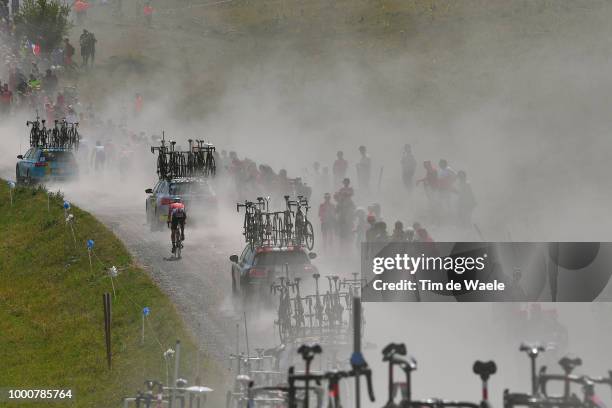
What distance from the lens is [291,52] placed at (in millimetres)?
73000

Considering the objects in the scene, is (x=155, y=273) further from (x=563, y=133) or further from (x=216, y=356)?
(x=563, y=133)

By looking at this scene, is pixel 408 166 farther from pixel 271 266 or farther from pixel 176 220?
pixel 271 266

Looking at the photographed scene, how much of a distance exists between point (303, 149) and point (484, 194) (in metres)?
16.8

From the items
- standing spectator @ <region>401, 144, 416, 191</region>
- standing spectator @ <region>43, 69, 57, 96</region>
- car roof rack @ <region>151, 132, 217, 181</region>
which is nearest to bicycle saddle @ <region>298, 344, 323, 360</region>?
car roof rack @ <region>151, 132, 217, 181</region>

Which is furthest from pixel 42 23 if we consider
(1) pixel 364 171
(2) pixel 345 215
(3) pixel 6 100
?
(2) pixel 345 215

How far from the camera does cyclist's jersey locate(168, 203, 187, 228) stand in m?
28.8

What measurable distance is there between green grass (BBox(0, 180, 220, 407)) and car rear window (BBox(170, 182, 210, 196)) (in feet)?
6.74

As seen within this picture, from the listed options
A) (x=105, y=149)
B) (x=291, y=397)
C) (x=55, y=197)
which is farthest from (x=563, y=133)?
(x=291, y=397)

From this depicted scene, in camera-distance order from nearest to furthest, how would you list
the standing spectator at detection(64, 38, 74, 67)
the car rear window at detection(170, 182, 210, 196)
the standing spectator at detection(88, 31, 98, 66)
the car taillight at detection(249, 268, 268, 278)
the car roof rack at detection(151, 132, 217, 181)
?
1. the car taillight at detection(249, 268, 268, 278)
2. the car rear window at detection(170, 182, 210, 196)
3. the car roof rack at detection(151, 132, 217, 181)
4. the standing spectator at detection(64, 38, 74, 67)
5. the standing spectator at detection(88, 31, 98, 66)

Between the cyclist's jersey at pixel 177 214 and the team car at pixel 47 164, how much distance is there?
12.5 m

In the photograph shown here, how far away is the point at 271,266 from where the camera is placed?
71.8 feet

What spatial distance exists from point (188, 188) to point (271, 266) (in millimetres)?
10462

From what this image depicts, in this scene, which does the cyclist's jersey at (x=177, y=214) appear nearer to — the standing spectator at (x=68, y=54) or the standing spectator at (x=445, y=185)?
the standing spectator at (x=445, y=185)

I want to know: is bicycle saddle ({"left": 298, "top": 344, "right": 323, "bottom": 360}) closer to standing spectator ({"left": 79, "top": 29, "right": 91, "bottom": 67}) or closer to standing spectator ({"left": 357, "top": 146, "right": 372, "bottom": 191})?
standing spectator ({"left": 357, "top": 146, "right": 372, "bottom": 191})
